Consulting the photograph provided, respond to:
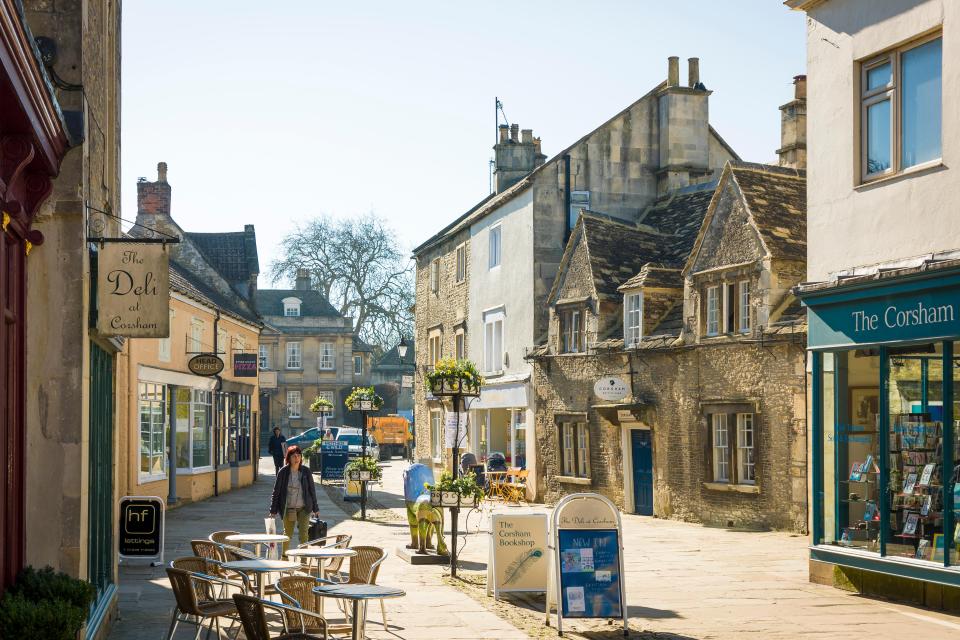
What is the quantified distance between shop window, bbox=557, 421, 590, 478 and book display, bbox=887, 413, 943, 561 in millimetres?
15576

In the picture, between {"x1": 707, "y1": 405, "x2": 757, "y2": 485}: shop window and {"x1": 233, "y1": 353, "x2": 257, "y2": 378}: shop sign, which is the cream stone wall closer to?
{"x1": 707, "y1": 405, "x2": 757, "y2": 485}: shop window

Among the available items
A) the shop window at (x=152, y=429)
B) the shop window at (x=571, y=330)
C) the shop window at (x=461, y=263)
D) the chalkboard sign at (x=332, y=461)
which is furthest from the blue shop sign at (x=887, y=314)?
the shop window at (x=461, y=263)

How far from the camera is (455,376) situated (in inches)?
670

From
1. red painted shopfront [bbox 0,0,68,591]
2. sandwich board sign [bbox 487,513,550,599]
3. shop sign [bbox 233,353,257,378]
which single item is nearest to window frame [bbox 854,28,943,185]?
sandwich board sign [bbox 487,513,550,599]

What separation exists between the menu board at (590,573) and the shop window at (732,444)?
38.2 feet

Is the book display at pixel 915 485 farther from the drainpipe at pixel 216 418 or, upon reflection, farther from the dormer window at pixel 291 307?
the dormer window at pixel 291 307

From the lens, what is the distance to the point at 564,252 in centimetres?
3133

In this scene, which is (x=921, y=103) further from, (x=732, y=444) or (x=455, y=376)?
(x=732, y=444)

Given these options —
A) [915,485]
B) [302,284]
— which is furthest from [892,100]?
[302,284]

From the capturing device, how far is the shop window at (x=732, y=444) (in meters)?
22.8

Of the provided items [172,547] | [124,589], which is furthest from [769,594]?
[172,547]

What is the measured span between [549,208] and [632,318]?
6173 mm

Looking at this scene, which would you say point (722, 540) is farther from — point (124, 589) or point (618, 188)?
point (618, 188)

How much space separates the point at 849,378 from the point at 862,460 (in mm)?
982
